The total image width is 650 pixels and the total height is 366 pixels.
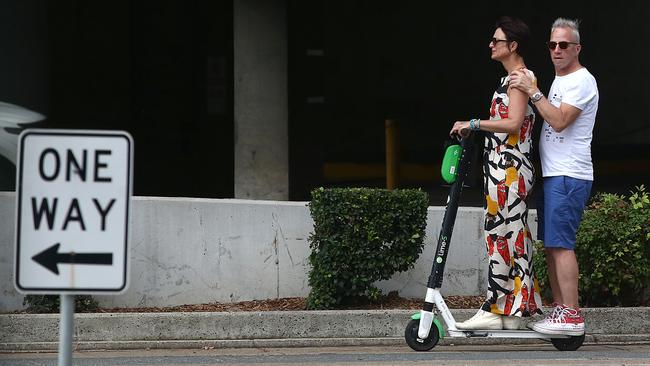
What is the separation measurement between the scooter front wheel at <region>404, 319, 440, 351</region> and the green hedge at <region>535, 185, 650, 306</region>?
61.7 inches

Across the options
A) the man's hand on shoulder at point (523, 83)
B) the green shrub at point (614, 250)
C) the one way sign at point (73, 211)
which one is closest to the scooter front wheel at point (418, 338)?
the man's hand on shoulder at point (523, 83)

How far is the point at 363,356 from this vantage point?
7.86m

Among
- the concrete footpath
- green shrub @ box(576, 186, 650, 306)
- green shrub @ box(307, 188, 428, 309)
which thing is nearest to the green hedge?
green shrub @ box(576, 186, 650, 306)

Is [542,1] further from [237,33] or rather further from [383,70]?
[237,33]

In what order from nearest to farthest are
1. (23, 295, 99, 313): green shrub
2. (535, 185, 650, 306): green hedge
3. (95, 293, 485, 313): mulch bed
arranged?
(535, 185, 650, 306): green hedge
(23, 295, 99, 313): green shrub
(95, 293, 485, 313): mulch bed

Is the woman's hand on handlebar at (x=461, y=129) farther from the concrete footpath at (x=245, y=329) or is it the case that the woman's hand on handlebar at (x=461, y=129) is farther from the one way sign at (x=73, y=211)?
the one way sign at (x=73, y=211)

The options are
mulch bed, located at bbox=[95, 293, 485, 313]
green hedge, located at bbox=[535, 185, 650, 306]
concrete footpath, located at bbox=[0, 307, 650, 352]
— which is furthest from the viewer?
mulch bed, located at bbox=[95, 293, 485, 313]

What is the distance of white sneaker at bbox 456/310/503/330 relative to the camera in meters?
7.59

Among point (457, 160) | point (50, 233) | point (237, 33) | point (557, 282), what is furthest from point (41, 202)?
point (237, 33)

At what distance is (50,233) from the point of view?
4.29m

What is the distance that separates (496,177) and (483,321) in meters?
0.86

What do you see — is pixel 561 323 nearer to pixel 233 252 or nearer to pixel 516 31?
pixel 516 31

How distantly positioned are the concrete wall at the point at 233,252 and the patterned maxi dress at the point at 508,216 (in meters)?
1.75

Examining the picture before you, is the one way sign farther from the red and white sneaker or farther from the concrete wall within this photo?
the concrete wall
